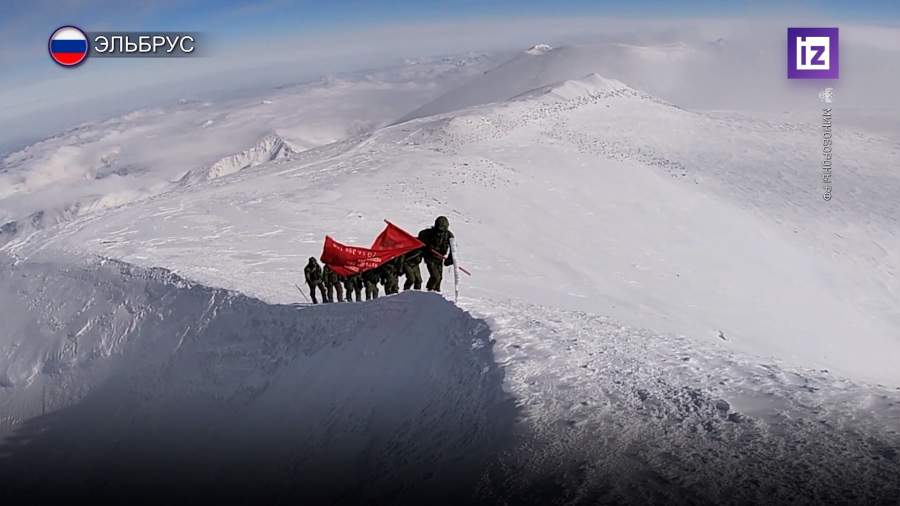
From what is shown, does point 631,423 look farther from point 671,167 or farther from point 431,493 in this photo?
point 671,167

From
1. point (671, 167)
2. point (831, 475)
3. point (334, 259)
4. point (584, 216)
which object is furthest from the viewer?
point (671, 167)

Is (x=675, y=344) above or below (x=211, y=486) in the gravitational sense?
above

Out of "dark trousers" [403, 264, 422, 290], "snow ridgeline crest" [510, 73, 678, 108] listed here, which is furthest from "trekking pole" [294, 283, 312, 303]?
"snow ridgeline crest" [510, 73, 678, 108]

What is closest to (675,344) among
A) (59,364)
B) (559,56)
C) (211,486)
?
(211,486)

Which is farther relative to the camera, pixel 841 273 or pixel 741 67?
pixel 741 67

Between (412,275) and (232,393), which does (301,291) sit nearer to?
(412,275)

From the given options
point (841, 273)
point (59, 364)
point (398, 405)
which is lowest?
point (841, 273)
